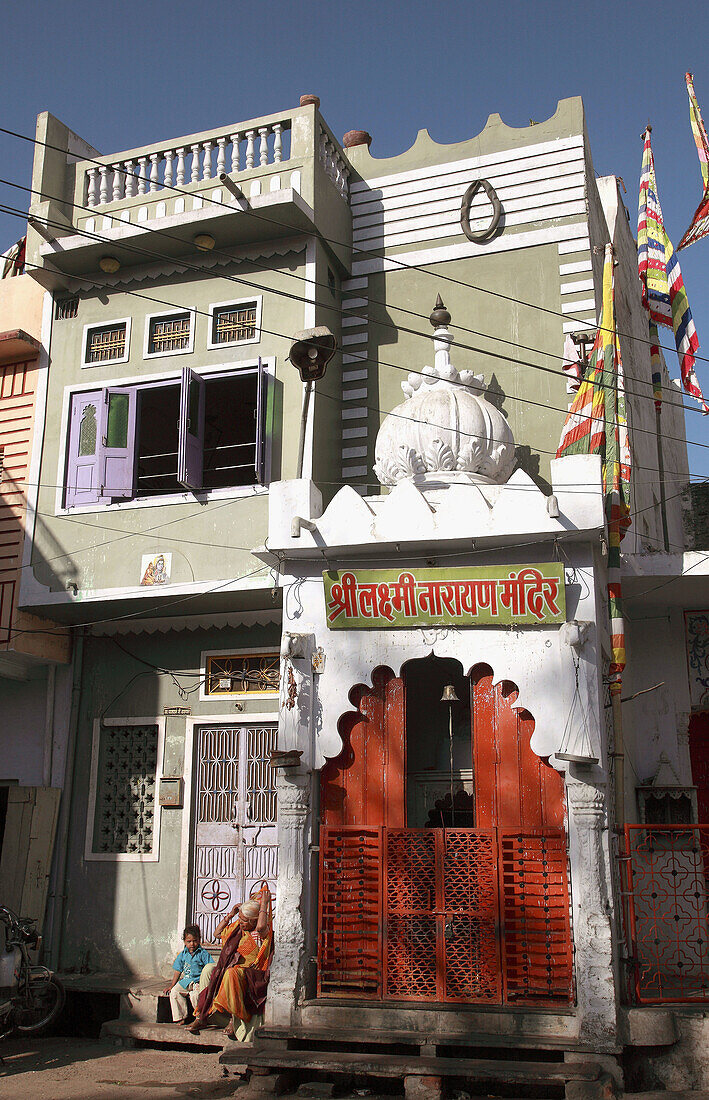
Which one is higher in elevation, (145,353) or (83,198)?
(83,198)

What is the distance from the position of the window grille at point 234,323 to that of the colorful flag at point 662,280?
5038 mm

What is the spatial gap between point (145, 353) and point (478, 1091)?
8917 mm

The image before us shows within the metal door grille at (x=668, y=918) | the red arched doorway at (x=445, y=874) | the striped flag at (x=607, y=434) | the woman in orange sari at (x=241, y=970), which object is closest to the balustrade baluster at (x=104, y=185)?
the striped flag at (x=607, y=434)

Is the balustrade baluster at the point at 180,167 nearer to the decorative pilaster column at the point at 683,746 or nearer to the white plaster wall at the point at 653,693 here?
the white plaster wall at the point at 653,693

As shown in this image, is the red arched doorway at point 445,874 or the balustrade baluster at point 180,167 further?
the balustrade baluster at point 180,167

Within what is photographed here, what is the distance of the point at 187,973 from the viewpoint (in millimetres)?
9688

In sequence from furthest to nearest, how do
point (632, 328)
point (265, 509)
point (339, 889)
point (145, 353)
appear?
point (632, 328)
point (145, 353)
point (265, 509)
point (339, 889)

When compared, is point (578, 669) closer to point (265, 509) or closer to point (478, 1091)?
point (478, 1091)

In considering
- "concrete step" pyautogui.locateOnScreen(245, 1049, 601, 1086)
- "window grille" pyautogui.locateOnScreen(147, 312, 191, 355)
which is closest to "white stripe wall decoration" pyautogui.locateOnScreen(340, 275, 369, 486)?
"window grille" pyautogui.locateOnScreen(147, 312, 191, 355)

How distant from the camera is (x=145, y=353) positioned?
1205 cm

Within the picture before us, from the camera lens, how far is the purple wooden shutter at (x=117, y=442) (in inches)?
459

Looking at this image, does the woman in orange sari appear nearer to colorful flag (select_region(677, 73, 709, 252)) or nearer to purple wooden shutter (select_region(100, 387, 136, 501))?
purple wooden shutter (select_region(100, 387, 136, 501))

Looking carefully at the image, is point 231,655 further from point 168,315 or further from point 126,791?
point 168,315

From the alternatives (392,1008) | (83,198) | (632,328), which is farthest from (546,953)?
(83,198)
